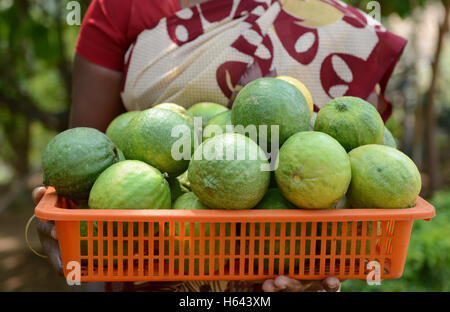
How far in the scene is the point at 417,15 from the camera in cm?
734

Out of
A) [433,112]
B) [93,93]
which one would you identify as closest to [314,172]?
[93,93]

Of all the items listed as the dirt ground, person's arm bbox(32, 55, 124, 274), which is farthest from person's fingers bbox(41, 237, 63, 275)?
the dirt ground

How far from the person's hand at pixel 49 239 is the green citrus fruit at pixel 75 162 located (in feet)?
0.51

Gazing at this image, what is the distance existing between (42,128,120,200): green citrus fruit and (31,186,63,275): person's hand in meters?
0.16

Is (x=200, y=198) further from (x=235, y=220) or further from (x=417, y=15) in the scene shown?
(x=417, y=15)

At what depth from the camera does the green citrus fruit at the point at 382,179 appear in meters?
1.43

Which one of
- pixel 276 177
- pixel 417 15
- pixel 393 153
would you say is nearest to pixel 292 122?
pixel 276 177

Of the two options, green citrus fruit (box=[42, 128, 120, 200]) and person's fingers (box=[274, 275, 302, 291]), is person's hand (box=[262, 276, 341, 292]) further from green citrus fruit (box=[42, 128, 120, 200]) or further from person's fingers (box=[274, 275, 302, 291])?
green citrus fruit (box=[42, 128, 120, 200])

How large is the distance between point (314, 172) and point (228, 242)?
0.37 meters

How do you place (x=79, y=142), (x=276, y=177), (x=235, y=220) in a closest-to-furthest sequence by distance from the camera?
(x=235, y=220)
(x=276, y=177)
(x=79, y=142)

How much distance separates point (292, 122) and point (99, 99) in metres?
1.10

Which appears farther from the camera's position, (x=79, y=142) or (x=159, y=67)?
(x=159, y=67)

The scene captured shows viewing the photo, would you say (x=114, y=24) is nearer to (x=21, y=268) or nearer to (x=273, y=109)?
(x=273, y=109)
